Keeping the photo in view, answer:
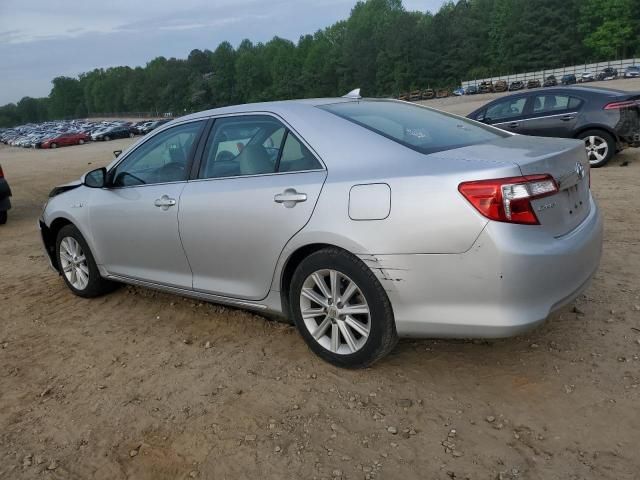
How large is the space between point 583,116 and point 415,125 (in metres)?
7.51

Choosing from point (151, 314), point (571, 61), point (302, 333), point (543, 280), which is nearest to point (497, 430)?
point (543, 280)

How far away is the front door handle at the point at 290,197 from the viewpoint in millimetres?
3410

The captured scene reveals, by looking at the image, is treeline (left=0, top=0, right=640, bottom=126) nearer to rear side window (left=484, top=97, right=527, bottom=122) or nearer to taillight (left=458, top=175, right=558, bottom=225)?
rear side window (left=484, top=97, right=527, bottom=122)

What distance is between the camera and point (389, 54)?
104188 millimetres

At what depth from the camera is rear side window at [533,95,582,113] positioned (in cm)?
1028

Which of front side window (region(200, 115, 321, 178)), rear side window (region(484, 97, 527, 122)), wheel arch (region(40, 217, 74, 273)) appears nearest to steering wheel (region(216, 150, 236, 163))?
front side window (region(200, 115, 321, 178))

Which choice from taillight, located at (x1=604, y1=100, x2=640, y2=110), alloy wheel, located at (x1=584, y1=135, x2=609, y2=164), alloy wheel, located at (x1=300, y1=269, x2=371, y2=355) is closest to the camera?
alloy wheel, located at (x1=300, y1=269, x2=371, y2=355)

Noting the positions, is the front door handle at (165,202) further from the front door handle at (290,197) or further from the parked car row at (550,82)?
the parked car row at (550,82)

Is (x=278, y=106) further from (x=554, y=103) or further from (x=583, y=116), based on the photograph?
(x=554, y=103)

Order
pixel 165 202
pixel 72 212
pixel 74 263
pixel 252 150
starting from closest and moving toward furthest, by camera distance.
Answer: pixel 252 150, pixel 165 202, pixel 72 212, pixel 74 263

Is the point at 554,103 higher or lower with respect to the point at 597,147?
higher

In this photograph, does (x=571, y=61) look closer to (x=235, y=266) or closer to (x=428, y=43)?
(x=428, y=43)

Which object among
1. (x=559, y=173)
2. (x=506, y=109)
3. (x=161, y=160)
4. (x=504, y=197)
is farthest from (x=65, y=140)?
(x=504, y=197)

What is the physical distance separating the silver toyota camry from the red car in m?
55.7
